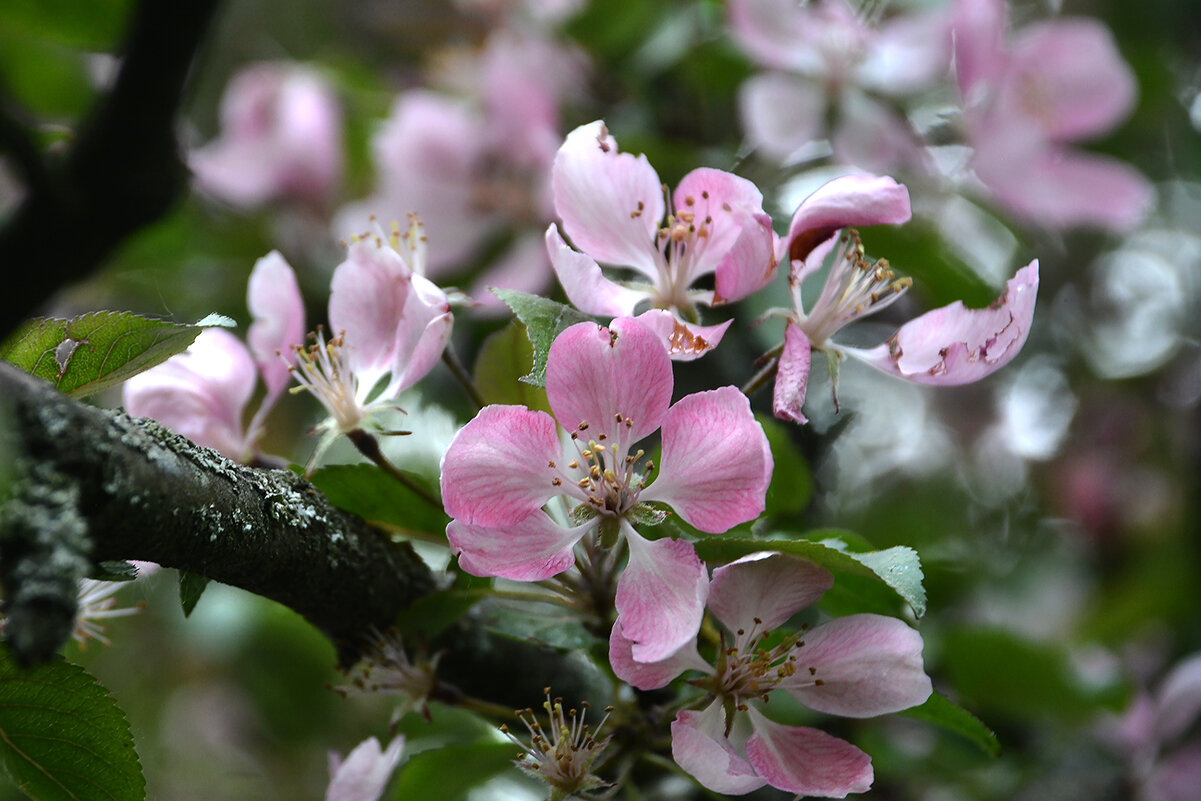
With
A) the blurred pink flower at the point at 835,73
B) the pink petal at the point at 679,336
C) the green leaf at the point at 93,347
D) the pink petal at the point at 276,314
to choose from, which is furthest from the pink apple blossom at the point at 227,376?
the blurred pink flower at the point at 835,73

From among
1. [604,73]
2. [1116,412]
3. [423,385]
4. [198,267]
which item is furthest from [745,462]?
[1116,412]

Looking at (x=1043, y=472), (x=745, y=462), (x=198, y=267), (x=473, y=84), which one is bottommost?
(x=1043, y=472)

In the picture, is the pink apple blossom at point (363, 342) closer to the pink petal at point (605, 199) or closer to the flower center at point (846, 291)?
the pink petal at point (605, 199)

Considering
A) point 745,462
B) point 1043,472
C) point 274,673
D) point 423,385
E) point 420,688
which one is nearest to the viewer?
point 745,462

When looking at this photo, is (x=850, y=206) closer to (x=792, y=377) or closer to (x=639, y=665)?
(x=792, y=377)

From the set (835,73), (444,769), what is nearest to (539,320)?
(444,769)

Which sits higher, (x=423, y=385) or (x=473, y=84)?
(x=473, y=84)

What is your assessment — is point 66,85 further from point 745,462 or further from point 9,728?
point 745,462
